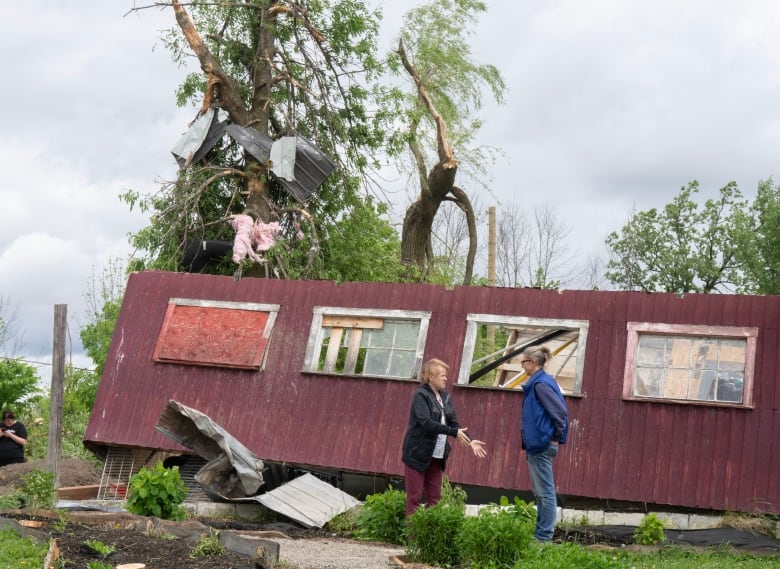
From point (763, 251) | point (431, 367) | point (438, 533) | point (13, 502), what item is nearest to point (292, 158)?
point (13, 502)

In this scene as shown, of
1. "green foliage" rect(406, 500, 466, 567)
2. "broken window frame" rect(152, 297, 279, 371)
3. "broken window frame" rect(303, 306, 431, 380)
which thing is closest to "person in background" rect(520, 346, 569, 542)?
"green foliage" rect(406, 500, 466, 567)

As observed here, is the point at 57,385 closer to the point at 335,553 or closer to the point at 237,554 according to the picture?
the point at 335,553

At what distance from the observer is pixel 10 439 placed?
14953 millimetres

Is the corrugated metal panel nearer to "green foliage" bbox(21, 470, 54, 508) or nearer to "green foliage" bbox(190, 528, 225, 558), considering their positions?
"green foliage" bbox(21, 470, 54, 508)

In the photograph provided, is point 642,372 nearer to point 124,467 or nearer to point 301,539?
point 301,539

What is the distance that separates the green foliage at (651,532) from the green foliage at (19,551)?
18.7 ft

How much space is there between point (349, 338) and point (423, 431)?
169 inches

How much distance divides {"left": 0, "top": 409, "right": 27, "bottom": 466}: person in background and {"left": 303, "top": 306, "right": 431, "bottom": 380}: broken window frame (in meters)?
4.65

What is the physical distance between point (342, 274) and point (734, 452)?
11666mm

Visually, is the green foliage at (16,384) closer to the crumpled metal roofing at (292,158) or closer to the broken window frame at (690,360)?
the crumpled metal roofing at (292,158)

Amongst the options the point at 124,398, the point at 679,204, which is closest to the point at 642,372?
the point at 124,398

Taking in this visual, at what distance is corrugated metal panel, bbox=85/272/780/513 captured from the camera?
11.3m

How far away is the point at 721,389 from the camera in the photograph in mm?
11461

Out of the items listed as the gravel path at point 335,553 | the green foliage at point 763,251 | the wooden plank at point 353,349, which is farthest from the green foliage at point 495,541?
the green foliage at point 763,251
